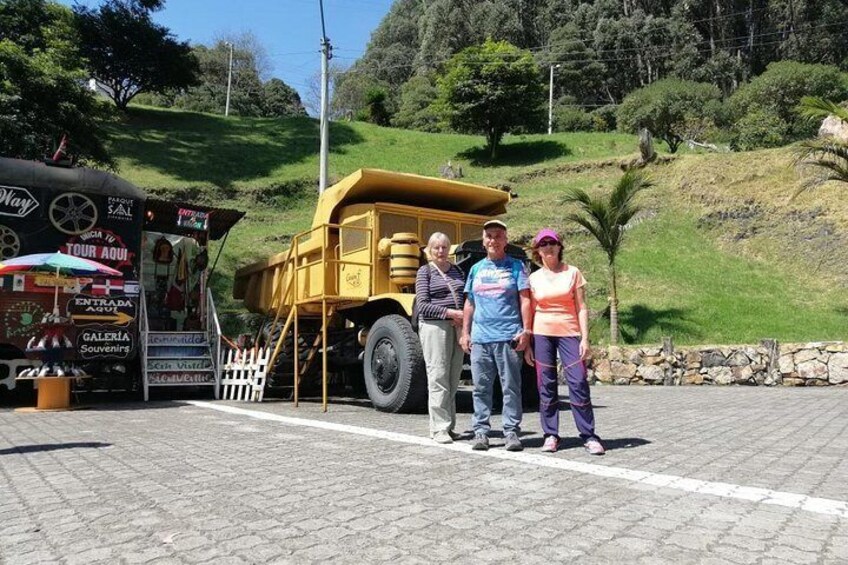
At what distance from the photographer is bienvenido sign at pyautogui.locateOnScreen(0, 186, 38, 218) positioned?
902 cm

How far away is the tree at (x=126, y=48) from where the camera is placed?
44.6m

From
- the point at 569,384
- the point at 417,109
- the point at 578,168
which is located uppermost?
the point at 417,109

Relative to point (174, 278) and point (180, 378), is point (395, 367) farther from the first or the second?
point (174, 278)

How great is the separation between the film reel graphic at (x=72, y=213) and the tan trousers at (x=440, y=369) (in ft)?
22.6

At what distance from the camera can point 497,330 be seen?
5031 mm

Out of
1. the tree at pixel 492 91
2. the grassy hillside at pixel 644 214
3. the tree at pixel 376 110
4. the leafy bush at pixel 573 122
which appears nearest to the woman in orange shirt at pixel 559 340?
the grassy hillside at pixel 644 214

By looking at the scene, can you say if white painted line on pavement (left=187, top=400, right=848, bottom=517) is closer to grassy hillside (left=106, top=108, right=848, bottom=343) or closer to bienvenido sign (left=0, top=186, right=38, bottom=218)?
bienvenido sign (left=0, top=186, right=38, bottom=218)

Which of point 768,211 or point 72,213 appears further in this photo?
point 768,211

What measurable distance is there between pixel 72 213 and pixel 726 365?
12524 mm

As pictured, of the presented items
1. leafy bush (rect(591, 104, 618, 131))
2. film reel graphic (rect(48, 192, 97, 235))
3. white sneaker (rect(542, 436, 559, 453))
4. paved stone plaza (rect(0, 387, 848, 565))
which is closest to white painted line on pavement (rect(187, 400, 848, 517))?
paved stone plaza (rect(0, 387, 848, 565))

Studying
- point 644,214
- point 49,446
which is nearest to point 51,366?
point 49,446

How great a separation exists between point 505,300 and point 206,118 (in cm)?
4715

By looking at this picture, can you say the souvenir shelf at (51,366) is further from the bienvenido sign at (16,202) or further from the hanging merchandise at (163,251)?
the hanging merchandise at (163,251)

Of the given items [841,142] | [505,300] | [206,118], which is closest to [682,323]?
[841,142]
